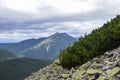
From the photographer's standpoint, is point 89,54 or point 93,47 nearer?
point 93,47

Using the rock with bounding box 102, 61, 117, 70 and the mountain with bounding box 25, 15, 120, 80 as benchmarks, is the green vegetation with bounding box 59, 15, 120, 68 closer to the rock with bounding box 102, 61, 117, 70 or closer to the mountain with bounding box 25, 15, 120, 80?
the mountain with bounding box 25, 15, 120, 80

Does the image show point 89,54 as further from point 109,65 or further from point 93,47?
point 109,65

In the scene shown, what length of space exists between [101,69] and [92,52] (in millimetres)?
8141

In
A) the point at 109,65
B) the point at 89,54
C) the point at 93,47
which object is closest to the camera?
the point at 109,65

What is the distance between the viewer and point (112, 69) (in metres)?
19.9

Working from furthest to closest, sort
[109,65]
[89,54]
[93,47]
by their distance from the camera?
[89,54] < [93,47] < [109,65]

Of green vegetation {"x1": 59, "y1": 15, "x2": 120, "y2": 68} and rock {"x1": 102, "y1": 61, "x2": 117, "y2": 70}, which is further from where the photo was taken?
green vegetation {"x1": 59, "y1": 15, "x2": 120, "y2": 68}

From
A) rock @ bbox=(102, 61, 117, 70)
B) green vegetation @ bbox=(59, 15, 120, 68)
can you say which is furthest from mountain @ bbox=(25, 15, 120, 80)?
rock @ bbox=(102, 61, 117, 70)

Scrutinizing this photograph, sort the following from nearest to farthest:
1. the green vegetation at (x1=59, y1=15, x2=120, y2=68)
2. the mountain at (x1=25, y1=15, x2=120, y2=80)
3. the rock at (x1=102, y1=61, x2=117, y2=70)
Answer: the rock at (x1=102, y1=61, x2=117, y2=70)
the mountain at (x1=25, y1=15, x2=120, y2=80)
the green vegetation at (x1=59, y1=15, x2=120, y2=68)

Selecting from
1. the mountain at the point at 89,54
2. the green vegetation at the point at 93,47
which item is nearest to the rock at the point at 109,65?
the mountain at the point at 89,54

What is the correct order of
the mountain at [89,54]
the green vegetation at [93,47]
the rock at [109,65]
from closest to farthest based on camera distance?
the rock at [109,65]
the mountain at [89,54]
the green vegetation at [93,47]

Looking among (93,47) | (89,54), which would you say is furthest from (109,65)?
(89,54)

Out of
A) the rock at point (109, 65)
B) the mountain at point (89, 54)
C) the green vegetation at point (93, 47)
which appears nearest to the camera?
the rock at point (109, 65)

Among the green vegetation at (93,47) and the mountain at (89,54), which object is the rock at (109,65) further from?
the green vegetation at (93,47)
